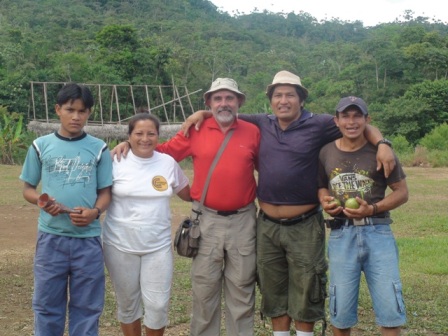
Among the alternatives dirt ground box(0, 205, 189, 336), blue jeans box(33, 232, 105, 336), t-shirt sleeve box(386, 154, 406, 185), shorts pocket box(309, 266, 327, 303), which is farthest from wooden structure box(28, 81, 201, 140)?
t-shirt sleeve box(386, 154, 406, 185)

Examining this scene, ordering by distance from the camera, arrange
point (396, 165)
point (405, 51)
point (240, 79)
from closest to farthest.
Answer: point (396, 165)
point (405, 51)
point (240, 79)

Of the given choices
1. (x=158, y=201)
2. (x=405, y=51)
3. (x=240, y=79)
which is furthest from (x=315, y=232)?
(x=240, y=79)

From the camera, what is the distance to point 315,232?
164 inches

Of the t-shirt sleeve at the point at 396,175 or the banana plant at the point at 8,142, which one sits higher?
the t-shirt sleeve at the point at 396,175

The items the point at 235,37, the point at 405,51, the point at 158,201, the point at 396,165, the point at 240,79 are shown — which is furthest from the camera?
the point at 235,37

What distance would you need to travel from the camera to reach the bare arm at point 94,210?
3.74 meters

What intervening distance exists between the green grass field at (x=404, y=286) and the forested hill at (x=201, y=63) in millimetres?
17253

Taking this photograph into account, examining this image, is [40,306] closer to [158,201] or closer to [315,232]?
[158,201]

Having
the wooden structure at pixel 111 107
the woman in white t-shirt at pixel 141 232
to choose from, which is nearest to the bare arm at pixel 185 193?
the woman in white t-shirt at pixel 141 232

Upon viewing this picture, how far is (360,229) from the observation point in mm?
3822

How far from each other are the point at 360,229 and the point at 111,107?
72.3 feet

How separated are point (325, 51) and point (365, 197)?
50836 mm

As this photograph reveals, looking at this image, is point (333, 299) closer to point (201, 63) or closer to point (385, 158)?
point (385, 158)

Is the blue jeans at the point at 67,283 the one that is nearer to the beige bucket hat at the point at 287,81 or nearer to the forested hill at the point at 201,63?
the beige bucket hat at the point at 287,81
